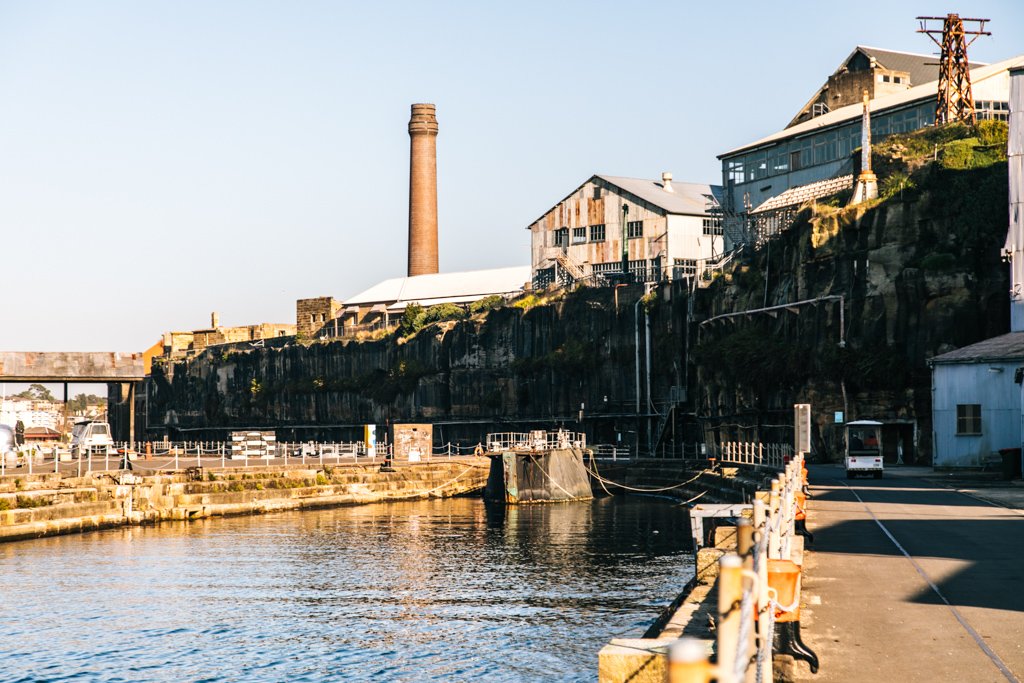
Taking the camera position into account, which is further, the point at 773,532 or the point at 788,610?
the point at 773,532

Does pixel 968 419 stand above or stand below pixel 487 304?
below

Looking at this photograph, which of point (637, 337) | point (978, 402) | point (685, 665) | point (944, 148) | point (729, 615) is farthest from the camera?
point (637, 337)

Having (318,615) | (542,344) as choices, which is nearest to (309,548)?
(318,615)

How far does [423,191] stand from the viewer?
414 ft

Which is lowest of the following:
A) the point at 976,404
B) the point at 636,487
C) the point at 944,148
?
the point at 636,487

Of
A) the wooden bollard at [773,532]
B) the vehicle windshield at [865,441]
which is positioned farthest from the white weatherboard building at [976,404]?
the wooden bollard at [773,532]

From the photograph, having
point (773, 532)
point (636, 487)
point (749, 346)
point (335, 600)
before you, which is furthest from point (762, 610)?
point (749, 346)

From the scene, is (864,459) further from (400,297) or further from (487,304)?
(400,297)

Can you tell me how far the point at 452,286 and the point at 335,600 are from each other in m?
95.0

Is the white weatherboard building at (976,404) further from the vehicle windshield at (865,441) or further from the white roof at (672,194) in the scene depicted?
the white roof at (672,194)

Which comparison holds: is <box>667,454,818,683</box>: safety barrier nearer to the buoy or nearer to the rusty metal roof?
the buoy

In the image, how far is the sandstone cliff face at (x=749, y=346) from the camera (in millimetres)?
64312

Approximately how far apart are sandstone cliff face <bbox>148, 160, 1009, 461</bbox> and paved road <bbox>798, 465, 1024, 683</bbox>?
116ft

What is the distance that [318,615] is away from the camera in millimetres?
30547
